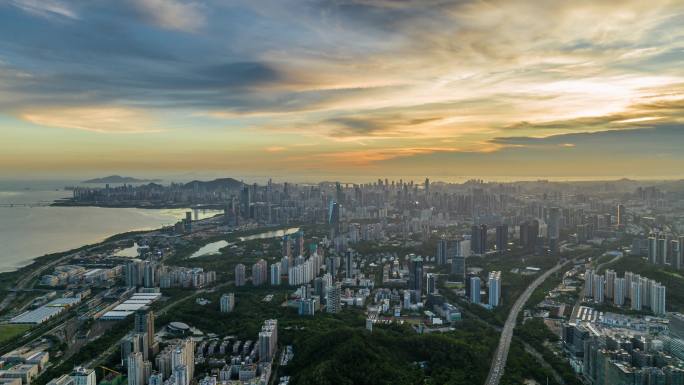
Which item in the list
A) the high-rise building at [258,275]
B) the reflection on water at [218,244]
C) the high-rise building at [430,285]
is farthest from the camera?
the reflection on water at [218,244]

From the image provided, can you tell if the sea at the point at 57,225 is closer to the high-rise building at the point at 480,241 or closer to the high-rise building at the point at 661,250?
the high-rise building at the point at 480,241

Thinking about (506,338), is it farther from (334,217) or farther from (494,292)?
(334,217)

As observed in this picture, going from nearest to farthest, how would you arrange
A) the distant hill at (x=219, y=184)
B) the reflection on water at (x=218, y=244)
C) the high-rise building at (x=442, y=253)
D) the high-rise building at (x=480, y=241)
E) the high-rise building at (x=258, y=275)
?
the high-rise building at (x=258, y=275)
the high-rise building at (x=442, y=253)
the high-rise building at (x=480, y=241)
the reflection on water at (x=218, y=244)
the distant hill at (x=219, y=184)

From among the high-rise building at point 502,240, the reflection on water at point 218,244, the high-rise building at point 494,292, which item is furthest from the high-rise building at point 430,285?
the reflection on water at point 218,244

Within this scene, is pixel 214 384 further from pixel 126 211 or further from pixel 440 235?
pixel 126 211

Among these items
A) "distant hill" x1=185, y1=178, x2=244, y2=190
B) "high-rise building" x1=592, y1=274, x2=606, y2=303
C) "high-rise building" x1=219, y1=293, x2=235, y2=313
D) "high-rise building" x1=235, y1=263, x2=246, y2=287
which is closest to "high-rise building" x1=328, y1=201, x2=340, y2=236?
"high-rise building" x1=235, y1=263, x2=246, y2=287

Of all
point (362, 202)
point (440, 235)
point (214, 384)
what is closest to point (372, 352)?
point (214, 384)
